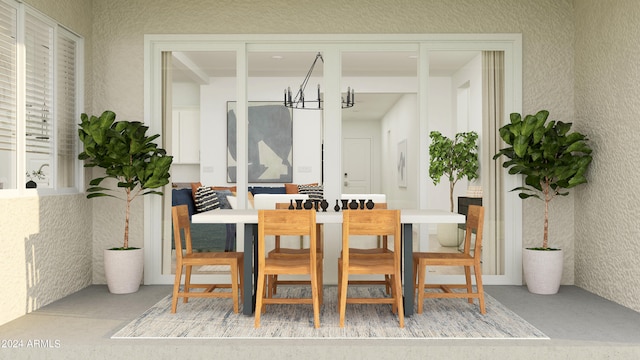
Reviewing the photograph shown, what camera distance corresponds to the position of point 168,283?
565cm

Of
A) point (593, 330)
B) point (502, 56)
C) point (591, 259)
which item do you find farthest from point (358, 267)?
point (502, 56)

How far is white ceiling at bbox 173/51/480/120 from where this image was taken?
5703mm

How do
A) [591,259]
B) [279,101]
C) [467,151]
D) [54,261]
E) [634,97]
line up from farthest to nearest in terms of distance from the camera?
[279,101] < [467,151] < [591,259] < [54,261] < [634,97]

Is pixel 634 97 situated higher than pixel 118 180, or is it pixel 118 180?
pixel 634 97

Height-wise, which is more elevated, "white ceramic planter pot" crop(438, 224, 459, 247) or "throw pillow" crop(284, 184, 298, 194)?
"throw pillow" crop(284, 184, 298, 194)

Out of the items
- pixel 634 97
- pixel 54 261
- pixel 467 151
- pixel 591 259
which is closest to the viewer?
pixel 634 97

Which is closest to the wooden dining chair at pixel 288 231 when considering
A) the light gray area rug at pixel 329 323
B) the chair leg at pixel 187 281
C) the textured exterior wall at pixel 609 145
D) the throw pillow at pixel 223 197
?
the light gray area rug at pixel 329 323

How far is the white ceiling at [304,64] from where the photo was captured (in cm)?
570

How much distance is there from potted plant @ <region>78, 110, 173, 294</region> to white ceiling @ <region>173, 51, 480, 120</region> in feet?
3.06

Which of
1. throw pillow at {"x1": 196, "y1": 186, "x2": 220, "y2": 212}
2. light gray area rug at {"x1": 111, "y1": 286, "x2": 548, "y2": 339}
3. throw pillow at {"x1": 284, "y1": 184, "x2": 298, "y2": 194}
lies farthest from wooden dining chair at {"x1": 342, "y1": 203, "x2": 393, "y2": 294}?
throw pillow at {"x1": 196, "y1": 186, "x2": 220, "y2": 212}

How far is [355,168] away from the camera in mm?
6000

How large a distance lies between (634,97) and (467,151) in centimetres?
159

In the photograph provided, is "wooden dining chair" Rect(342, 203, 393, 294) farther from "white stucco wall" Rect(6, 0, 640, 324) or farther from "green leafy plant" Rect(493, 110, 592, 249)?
"white stucco wall" Rect(6, 0, 640, 324)

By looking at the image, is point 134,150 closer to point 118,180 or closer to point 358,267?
point 118,180
